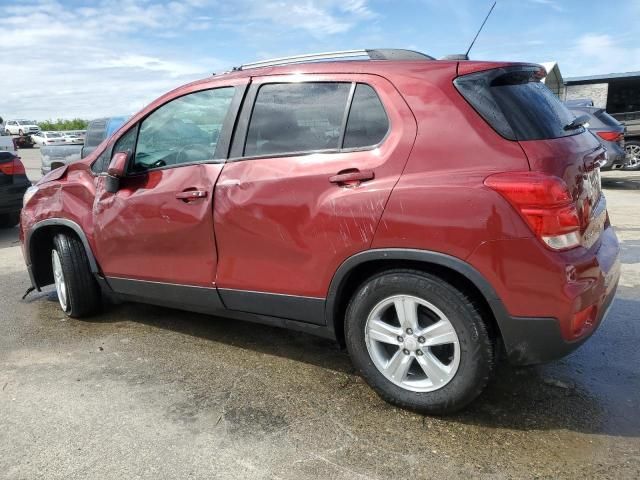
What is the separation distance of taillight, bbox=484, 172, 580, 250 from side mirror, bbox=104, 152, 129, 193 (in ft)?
7.88

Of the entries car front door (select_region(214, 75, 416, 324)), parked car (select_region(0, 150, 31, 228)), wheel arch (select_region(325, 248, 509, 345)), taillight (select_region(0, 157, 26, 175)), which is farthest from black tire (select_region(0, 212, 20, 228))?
wheel arch (select_region(325, 248, 509, 345))

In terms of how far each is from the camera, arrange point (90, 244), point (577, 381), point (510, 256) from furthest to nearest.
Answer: point (90, 244) → point (577, 381) → point (510, 256)

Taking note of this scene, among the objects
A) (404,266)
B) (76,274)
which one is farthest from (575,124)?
(76,274)

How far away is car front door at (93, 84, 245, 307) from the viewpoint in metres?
3.40

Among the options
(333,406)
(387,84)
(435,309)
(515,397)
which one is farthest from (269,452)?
(387,84)

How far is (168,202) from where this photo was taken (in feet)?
11.5

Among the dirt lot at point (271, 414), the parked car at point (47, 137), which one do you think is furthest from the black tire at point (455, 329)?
the parked car at point (47, 137)

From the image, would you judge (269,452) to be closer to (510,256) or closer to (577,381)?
(510,256)

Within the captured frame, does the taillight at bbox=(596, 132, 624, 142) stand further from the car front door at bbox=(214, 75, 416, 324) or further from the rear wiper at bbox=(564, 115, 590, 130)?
the car front door at bbox=(214, 75, 416, 324)

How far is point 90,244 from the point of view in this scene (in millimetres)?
4102

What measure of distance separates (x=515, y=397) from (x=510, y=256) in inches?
39.0

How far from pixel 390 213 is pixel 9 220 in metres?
7.86

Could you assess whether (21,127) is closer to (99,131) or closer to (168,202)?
(99,131)

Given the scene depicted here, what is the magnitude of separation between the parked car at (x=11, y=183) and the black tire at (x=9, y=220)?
0.44 metres
